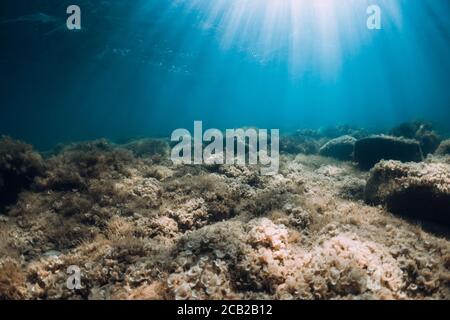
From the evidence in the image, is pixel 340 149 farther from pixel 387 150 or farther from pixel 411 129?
pixel 411 129

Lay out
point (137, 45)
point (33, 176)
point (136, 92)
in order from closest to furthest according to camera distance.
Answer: point (33, 176)
point (137, 45)
point (136, 92)

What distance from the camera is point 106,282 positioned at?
5453mm

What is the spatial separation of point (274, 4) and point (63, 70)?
2922 cm

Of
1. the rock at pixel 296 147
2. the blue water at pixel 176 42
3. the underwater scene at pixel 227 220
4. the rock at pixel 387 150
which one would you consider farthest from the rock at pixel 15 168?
the blue water at pixel 176 42

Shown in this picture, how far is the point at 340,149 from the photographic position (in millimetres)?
16781

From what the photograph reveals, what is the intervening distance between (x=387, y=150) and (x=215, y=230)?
9616 mm

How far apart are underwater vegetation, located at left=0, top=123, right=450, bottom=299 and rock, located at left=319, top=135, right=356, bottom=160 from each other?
4.83 m

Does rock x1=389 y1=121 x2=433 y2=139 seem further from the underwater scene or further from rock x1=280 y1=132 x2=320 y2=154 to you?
rock x1=280 y1=132 x2=320 y2=154

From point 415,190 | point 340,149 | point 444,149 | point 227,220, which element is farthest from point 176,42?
point 415,190

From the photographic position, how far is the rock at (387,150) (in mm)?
12930

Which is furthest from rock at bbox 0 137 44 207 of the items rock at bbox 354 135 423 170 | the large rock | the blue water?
the blue water

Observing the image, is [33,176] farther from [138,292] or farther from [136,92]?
[136,92]
